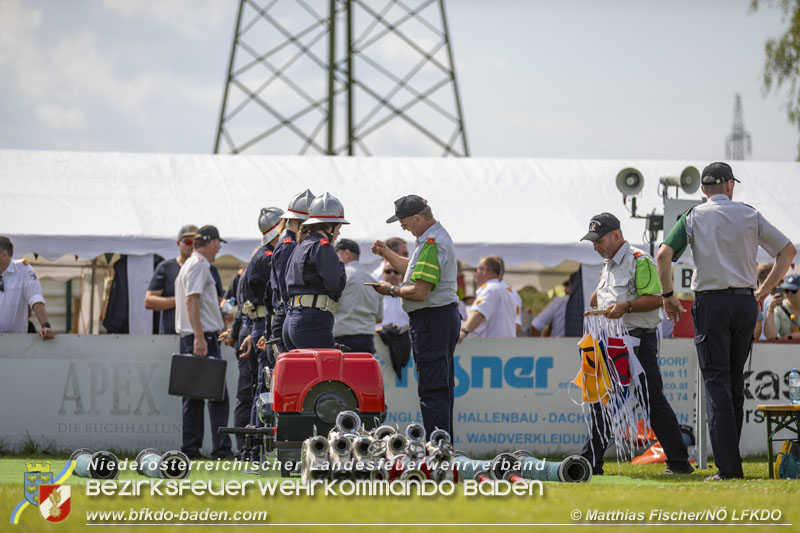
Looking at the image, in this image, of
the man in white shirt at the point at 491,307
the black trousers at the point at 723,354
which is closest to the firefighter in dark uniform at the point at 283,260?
the black trousers at the point at 723,354

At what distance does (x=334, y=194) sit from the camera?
47.8 ft

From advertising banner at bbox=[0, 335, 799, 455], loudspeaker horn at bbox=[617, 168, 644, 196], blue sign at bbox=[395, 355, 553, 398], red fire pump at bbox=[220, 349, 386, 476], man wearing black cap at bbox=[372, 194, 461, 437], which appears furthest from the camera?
loudspeaker horn at bbox=[617, 168, 644, 196]

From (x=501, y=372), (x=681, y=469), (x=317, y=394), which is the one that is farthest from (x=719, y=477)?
(x=501, y=372)

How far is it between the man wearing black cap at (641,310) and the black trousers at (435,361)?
109 cm

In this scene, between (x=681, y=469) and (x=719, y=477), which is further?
(x=681, y=469)

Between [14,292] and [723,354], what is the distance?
692 centimetres

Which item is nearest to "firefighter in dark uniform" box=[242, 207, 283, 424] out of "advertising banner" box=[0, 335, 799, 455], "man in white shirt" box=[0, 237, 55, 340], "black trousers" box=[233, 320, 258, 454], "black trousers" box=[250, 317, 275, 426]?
"black trousers" box=[250, 317, 275, 426]

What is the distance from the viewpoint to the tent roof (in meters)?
13.0

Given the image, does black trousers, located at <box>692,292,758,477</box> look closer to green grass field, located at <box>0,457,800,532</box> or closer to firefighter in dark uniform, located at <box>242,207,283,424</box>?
green grass field, located at <box>0,457,800,532</box>

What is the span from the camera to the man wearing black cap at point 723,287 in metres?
7.09

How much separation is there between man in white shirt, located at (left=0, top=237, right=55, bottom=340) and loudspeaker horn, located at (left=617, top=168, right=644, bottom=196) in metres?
6.13

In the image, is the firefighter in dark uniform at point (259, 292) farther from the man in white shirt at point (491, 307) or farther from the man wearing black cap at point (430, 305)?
the man in white shirt at point (491, 307)

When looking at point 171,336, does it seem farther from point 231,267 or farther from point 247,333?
point 231,267

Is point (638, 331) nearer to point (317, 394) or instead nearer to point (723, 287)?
point (723, 287)
